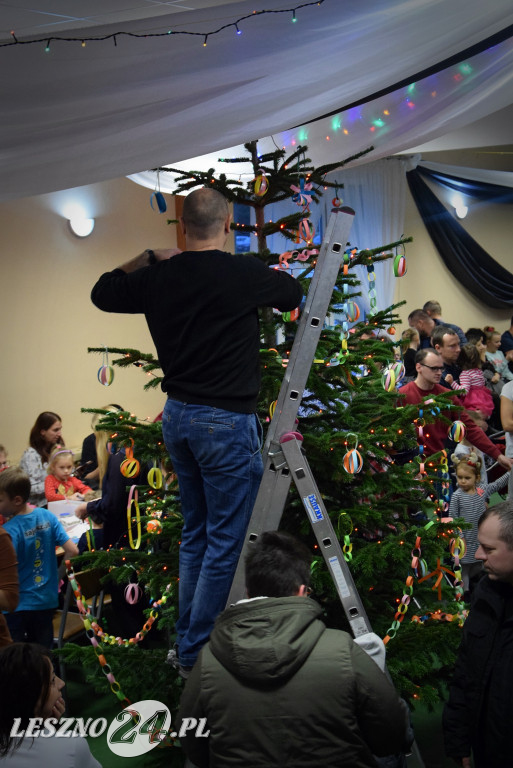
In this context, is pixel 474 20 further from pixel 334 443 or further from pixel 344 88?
pixel 334 443

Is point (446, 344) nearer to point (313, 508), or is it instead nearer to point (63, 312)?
point (63, 312)

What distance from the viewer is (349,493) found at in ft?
10.8

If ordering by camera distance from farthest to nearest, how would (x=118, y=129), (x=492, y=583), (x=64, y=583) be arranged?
(x=64, y=583), (x=118, y=129), (x=492, y=583)

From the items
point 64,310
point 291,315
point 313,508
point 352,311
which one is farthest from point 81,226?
point 313,508

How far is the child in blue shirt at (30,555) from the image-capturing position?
154 inches

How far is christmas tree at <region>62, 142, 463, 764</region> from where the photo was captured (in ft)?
9.98

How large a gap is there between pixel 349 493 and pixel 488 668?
3.04ft

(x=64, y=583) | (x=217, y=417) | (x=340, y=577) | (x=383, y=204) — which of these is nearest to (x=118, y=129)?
(x=217, y=417)

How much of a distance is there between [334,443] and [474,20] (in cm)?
167

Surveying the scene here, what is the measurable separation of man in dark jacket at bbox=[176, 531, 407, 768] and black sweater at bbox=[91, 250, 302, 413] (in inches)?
30.2

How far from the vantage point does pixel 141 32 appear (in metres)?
2.70

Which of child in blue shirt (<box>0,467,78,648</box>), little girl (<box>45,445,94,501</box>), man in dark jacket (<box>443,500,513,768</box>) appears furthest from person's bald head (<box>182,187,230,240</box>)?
little girl (<box>45,445,94,501</box>)

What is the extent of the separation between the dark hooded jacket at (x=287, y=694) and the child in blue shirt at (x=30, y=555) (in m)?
2.24

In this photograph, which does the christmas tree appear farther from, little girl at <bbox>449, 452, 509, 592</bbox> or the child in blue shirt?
little girl at <bbox>449, 452, 509, 592</bbox>
